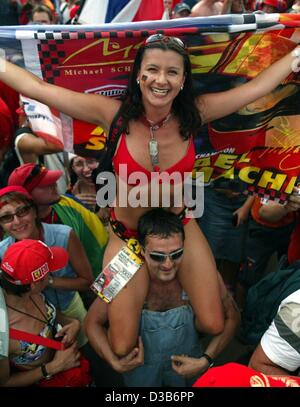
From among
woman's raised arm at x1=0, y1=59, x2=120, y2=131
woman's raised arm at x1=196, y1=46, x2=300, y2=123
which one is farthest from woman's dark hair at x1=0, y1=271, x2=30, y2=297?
woman's raised arm at x1=196, y1=46, x2=300, y2=123

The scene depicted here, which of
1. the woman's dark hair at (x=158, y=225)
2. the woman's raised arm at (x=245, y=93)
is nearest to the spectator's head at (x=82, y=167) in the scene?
the woman's dark hair at (x=158, y=225)

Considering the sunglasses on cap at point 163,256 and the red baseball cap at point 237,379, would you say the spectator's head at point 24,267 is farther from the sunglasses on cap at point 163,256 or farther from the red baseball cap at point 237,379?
the red baseball cap at point 237,379

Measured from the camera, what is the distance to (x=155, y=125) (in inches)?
83.6

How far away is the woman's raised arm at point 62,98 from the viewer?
6.60ft

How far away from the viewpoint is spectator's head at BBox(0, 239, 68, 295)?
1.94 metres

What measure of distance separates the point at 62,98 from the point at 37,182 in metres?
0.65

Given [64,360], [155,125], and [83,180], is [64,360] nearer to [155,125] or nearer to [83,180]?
[155,125]

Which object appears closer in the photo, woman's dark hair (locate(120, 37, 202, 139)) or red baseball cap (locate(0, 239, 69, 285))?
red baseball cap (locate(0, 239, 69, 285))

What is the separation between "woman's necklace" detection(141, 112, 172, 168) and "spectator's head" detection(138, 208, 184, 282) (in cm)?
27

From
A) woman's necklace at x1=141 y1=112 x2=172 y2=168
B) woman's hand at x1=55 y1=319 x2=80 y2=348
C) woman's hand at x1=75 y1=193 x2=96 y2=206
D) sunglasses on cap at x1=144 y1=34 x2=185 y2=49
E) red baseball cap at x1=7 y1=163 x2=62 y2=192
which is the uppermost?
sunglasses on cap at x1=144 y1=34 x2=185 y2=49

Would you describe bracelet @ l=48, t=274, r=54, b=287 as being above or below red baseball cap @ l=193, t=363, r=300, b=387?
below

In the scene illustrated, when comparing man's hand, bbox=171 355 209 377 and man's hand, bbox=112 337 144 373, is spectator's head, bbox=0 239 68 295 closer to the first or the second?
man's hand, bbox=112 337 144 373

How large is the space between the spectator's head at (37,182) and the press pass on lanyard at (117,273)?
0.59 meters
